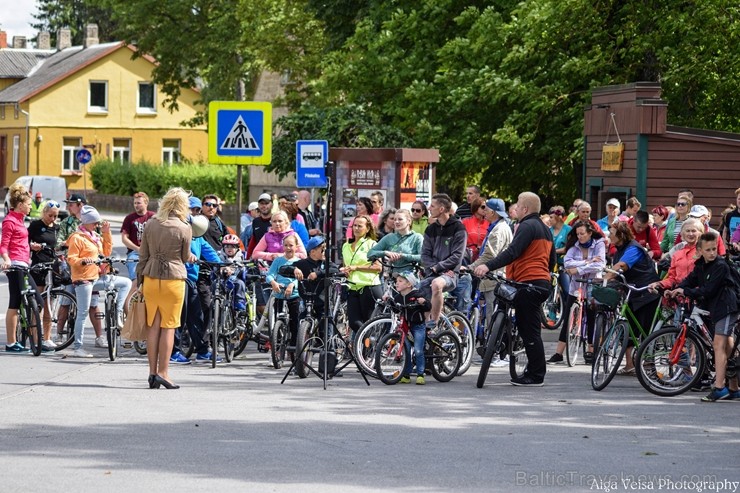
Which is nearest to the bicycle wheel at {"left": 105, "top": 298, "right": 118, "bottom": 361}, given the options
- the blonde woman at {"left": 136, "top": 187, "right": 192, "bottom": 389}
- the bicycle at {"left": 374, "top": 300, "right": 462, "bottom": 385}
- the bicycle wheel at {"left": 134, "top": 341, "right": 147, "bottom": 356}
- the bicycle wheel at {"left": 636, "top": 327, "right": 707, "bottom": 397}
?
the bicycle wheel at {"left": 134, "top": 341, "right": 147, "bottom": 356}

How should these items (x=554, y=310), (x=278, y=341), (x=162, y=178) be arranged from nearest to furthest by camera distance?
(x=278, y=341), (x=554, y=310), (x=162, y=178)

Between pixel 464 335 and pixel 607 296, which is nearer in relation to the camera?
pixel 607 296

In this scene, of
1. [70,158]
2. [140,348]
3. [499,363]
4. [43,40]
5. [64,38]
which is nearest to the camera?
[499,363]

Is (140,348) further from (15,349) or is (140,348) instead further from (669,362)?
(669,362)

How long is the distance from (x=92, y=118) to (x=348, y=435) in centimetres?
7414

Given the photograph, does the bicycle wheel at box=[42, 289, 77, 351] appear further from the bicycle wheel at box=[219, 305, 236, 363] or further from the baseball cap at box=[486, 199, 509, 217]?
the baseball cap at box=[486, 199, 509, 217]

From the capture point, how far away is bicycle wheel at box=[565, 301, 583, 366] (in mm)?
15906

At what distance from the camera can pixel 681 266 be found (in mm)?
13789

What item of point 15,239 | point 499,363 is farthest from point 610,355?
point 15,239

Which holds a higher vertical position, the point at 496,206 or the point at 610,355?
the point at 496,206

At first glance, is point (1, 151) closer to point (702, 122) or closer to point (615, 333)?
point (702, 122)

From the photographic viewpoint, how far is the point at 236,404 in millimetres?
12070

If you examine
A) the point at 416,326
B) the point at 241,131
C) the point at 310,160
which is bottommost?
the point at 416,326

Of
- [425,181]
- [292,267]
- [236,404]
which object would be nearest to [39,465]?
[236,404]
